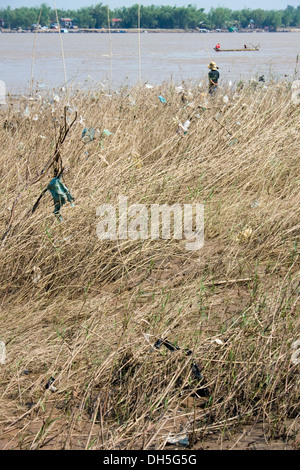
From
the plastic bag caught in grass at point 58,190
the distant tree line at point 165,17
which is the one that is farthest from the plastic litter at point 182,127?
the distant tree line at point 165,17

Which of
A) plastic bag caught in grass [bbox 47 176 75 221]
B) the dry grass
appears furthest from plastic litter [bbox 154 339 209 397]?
plastic bag caught in grass [bbox 47 176 75 221]

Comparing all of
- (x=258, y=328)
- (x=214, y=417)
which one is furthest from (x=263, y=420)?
(x=258, y=328)

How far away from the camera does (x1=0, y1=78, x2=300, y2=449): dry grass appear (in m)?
1.94

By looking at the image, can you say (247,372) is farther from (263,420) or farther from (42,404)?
(42,404)

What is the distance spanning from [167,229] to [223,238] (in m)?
0.32

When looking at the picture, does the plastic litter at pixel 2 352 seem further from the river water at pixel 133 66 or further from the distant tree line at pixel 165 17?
the distant tree line at pixel 165 17

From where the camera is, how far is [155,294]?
2.81 m

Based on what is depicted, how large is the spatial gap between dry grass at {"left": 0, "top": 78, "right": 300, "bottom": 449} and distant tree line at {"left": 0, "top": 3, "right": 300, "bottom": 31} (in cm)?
4389

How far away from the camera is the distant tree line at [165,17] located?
170 ft

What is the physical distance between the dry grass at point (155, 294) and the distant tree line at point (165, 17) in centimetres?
4389

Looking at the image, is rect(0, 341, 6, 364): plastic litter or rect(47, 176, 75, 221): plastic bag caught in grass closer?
rect(0, 341, 6, 364): plastic litter

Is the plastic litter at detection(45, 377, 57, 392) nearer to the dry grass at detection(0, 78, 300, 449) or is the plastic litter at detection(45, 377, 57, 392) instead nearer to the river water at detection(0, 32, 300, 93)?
the dry grass at detection(0, 78, 300, 449)

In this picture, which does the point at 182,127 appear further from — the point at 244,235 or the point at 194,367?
the point at 194,367

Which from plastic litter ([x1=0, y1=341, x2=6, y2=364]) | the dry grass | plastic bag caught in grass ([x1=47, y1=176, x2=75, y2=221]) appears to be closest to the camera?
the dry grass
